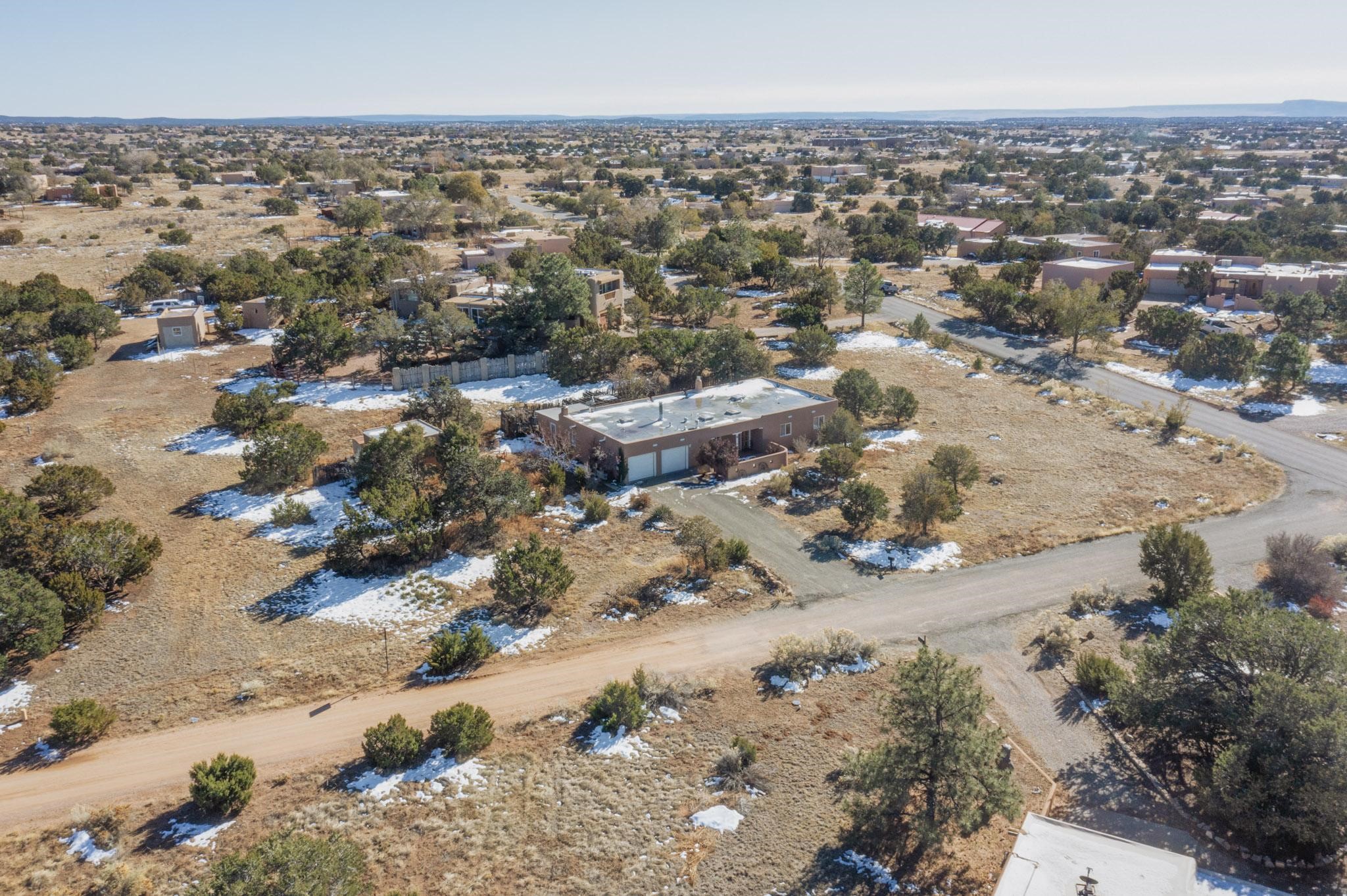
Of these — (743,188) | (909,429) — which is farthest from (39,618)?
(743,188)

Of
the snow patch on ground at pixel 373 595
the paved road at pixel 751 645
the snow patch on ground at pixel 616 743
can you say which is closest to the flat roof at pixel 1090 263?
the paved road at pixel 751 645

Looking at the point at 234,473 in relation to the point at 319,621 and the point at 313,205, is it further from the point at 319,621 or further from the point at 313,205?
the point at 313,205

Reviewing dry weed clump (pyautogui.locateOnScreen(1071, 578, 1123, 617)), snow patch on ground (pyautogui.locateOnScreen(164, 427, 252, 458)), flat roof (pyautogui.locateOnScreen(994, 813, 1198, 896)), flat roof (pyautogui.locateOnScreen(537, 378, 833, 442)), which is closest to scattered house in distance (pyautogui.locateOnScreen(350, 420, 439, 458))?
snow patch on ground (pyautogui.locateOnScreen(164, 427, 252, 458))

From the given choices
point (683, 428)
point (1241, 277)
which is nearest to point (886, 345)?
point (683, 428)

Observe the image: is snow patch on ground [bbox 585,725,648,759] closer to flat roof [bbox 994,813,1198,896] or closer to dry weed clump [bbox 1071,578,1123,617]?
flat roof [bbox 994,813,1198,896]

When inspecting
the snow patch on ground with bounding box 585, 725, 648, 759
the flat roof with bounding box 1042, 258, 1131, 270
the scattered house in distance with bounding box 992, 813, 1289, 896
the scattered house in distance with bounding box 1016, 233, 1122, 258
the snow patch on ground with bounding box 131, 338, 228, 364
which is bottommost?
the snow patch on ground with bounding box 585, 725, 648, 759

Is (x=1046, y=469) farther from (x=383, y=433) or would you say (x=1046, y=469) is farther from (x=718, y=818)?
(x=383, y=433)
